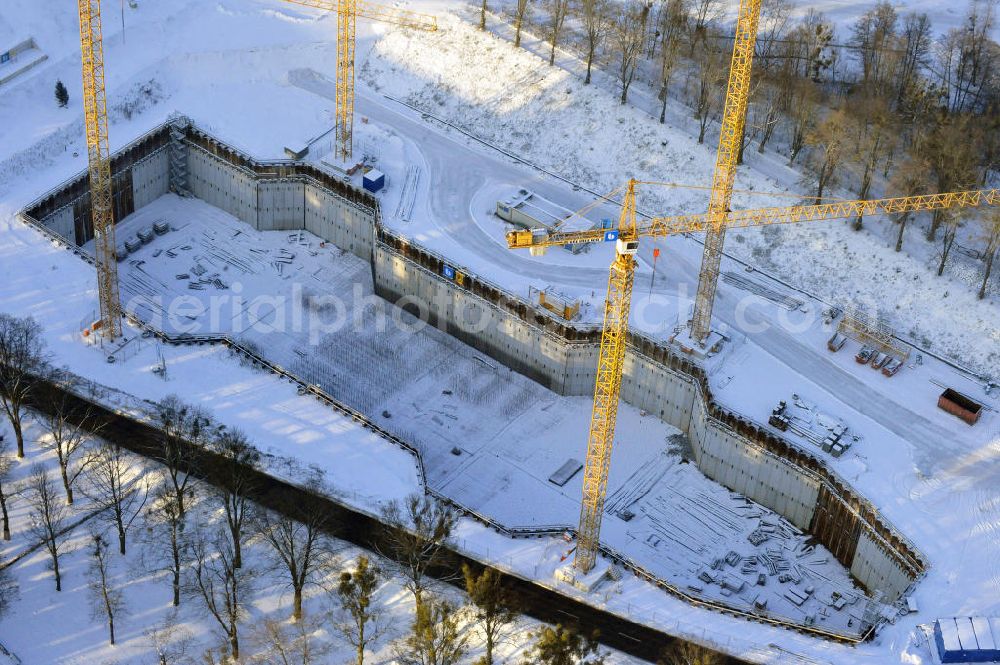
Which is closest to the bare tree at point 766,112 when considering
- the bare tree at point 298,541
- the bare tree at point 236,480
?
the bare tree at point 298,541

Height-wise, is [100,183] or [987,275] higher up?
[100,183]

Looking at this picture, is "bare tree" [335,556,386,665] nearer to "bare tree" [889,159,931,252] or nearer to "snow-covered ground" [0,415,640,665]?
"snow-covered ground" [0,415,640,665]

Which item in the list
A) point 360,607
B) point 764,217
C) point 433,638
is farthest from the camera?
point 764,217

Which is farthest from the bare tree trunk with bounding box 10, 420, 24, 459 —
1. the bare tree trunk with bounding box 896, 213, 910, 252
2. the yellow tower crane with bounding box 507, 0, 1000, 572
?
the bare tree trunk with bounding box 896, 213, 910, 252

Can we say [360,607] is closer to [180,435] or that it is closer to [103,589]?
[103,589]

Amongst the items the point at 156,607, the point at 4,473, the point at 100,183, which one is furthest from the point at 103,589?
the point at 100,183

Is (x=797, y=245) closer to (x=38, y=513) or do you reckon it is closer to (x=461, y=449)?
(x=461, y=449)

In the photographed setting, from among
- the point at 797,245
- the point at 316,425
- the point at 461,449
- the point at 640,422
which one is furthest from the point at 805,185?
the point at 316,425
